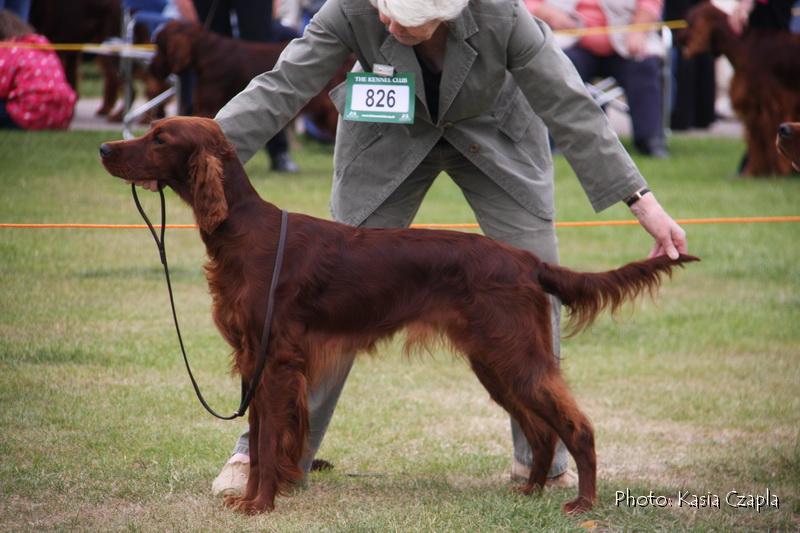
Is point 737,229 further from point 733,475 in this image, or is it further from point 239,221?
point 239,221

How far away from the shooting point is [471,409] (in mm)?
4488

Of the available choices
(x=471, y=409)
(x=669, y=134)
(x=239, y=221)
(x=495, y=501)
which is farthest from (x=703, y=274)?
(x=669, y=134)

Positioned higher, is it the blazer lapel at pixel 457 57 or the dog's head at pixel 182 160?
the blazer lapel at pixel 457 57

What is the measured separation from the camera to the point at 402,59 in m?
3.34

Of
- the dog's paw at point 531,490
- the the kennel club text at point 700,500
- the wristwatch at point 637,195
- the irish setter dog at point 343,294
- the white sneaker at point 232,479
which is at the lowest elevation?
the white sneaker at point 232,479

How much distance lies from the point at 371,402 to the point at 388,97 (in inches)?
61.5

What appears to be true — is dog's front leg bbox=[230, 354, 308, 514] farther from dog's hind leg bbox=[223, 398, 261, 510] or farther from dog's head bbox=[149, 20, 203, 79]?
dog's head bbox=[149, 20, 203, 79]

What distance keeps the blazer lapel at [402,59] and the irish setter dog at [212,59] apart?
16.5 ft

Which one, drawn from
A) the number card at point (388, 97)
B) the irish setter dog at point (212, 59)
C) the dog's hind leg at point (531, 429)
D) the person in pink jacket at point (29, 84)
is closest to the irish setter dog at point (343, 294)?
the dog's hind leg at point (531, 429)

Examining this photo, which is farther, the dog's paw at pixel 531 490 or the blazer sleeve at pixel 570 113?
the dog's paw at pixel 531 490

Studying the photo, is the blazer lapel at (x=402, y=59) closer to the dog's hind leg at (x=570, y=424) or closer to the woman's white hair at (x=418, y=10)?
the woman's white hair at (x=418, y=10)

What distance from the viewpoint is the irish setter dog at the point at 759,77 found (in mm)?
9242

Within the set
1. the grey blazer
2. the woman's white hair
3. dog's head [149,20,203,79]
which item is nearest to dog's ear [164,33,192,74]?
dog's head [149,20,203,79]

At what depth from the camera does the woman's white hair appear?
308 cm
